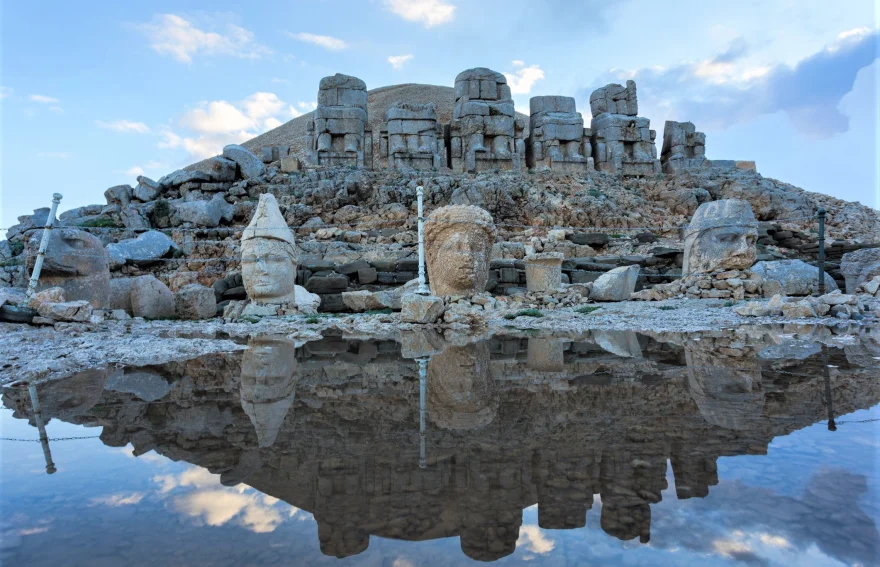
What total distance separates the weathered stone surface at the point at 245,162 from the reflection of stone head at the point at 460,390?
1791 cm

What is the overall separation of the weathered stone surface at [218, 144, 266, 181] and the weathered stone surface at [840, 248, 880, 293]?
18.4 m

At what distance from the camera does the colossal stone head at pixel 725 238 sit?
9.66 metres

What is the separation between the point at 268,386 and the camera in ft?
11.1

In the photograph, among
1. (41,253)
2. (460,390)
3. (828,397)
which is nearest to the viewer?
(828,397)

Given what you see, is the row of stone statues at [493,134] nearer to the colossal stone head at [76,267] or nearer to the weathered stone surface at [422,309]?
the colossal stone head at [76,267]

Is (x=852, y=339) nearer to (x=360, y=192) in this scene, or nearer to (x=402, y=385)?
(x=402, y=385)

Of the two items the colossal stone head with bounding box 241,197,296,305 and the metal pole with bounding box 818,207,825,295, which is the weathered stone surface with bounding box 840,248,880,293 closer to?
the metal pole with bounding box 818,207,825,295

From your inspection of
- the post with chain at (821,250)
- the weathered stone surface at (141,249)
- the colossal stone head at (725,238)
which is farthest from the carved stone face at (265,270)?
the post with chain at (821,250)

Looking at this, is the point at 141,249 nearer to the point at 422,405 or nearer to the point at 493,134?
the point at 422,405

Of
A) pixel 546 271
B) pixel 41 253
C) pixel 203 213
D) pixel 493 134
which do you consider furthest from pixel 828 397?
pixel 493 134

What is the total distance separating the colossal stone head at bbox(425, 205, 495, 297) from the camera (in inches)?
348

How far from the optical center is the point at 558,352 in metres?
4.68

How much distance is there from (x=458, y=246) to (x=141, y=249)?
915 cm

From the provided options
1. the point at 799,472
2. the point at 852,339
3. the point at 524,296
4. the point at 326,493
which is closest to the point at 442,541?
the point at 326,493
